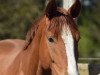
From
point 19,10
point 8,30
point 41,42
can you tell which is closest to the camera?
point 41,42

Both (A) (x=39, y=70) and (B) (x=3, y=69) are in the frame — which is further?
(B) (x=3, y=69)

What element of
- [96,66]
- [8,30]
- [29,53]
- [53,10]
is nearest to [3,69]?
[29,53]

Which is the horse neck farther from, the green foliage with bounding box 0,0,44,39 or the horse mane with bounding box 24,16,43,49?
the green foliage with bounding box 0,0,44,39

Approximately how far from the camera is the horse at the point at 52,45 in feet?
17.2

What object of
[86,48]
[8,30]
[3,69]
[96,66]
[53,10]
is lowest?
[86,48]

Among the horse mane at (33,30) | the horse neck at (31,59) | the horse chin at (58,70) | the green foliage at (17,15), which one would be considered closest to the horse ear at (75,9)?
the horse mane at (33,30)

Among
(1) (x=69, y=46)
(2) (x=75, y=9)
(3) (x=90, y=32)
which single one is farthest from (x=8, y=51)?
(3) (x=90, y=32)

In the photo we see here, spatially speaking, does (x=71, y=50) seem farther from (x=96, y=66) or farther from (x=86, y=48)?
(x=86, y=48)

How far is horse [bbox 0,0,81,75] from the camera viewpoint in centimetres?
523

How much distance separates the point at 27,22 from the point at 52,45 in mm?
14276

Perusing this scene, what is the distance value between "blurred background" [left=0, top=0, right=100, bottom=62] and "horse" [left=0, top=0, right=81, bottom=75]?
10.1 metres

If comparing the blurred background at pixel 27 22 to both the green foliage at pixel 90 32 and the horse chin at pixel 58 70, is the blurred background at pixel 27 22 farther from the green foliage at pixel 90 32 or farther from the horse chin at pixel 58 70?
the horse chin at pixel 58 70

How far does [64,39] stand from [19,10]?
1466 centimetres

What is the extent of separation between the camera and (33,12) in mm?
19531
